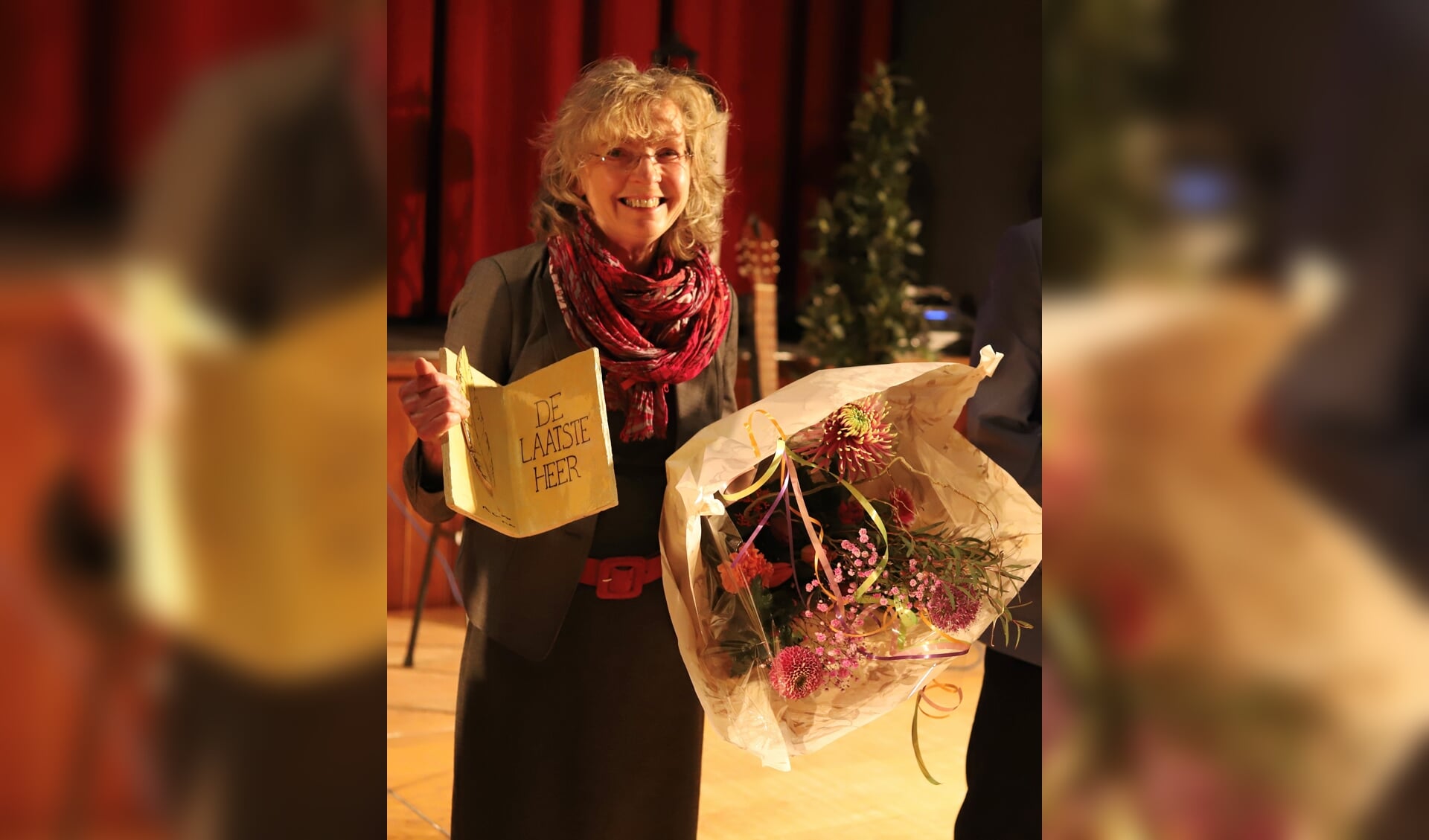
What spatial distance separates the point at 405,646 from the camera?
3.89 metres

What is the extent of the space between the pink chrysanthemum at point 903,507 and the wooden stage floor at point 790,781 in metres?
1.43

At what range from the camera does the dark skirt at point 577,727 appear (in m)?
1.60

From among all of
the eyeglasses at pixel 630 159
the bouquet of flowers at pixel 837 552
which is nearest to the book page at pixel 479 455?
the bouquet of flowers at pixel 837 552

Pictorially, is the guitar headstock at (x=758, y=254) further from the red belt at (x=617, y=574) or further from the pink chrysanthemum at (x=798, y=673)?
the pink chrysanthemum at (x=798, y=673)

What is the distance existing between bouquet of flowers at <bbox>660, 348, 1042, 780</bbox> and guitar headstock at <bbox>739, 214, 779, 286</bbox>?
10.0 ft

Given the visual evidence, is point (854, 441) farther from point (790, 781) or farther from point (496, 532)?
point (790, 781)

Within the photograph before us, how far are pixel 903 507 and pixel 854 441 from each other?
91 millimetres

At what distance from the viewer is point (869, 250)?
451 centimetres

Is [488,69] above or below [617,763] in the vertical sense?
above
